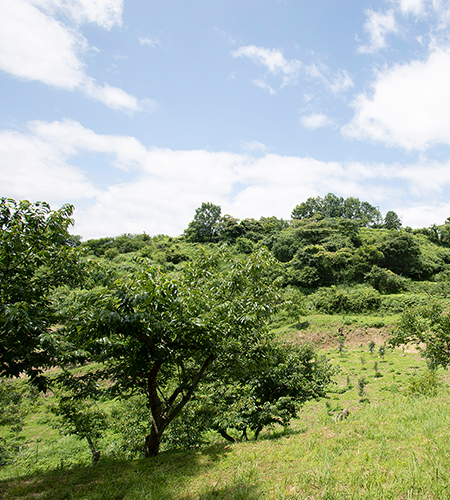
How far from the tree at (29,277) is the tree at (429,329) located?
12172 millimetres

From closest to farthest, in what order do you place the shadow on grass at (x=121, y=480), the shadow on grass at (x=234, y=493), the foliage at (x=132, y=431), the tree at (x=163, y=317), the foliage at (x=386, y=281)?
the shadow on grass at (x=234, y=493) → the shadow on grass at (x=121, y=480) → the tree at (x=163, y=317) → the foliage at (x=132, y=431) → the foliage at (x=386, y=281)

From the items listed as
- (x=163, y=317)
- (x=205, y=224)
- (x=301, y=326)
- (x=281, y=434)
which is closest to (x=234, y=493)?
(x=163, y=317)

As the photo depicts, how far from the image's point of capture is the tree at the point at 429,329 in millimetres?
11430

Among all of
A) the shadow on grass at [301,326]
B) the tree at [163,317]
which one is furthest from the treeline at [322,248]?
the tree at [163,317]

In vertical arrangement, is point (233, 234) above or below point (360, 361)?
above

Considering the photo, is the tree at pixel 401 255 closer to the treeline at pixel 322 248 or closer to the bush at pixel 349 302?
the treeline at pixel 322 248

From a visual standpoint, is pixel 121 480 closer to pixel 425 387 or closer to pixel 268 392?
pixel 268 392

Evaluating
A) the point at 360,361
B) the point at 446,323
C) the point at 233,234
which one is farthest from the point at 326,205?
the point at 446,323

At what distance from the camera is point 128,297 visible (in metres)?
4.72

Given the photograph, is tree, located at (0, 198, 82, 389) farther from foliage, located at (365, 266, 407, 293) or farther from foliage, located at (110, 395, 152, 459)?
foliage, located at (365, 266, 407, 293)

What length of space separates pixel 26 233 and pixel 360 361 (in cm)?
2444

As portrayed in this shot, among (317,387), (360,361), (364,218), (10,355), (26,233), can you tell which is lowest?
(360,361)

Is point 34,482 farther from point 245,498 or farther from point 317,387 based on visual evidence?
point 317,387

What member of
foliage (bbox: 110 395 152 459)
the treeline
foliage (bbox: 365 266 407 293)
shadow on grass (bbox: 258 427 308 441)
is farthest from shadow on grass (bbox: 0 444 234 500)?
foliage (bbox: 365 266 407 293)
